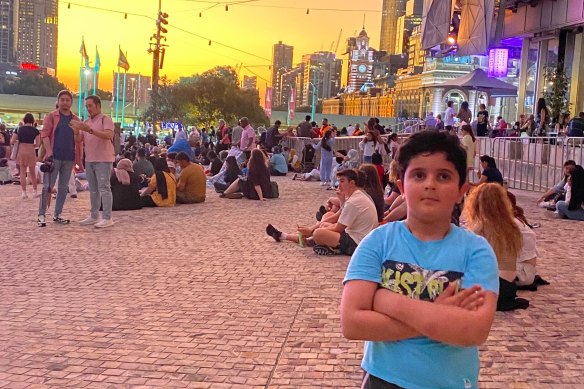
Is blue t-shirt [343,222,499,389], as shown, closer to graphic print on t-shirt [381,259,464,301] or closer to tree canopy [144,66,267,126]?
graphic print on t-shirt [381,259,464,301]

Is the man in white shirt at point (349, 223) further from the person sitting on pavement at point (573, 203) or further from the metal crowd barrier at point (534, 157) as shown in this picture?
the metal crowd barrier at point (534, 157)

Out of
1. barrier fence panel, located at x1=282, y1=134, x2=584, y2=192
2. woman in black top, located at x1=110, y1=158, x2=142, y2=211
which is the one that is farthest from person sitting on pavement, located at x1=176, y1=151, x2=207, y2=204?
barrier fence panel, located at x1=282, y1=134, x2=584, y2=192

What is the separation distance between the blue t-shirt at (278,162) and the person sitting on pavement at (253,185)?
742 centimetres

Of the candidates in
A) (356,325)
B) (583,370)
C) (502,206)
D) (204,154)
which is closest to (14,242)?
(502,206)

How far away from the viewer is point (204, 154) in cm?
2656

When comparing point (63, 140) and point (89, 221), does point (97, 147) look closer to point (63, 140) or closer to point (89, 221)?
point (63, 140)

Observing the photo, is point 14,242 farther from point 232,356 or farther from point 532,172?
point 532,172

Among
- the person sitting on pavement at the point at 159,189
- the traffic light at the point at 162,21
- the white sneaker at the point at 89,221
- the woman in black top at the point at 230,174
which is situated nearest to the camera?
the white sneaker at the point at 89,221

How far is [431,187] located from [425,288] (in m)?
0.31

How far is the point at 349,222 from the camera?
7.80 m

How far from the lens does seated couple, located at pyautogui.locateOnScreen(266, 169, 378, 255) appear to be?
770cm

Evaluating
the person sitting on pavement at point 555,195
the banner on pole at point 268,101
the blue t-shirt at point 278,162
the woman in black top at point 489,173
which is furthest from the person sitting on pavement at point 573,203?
the banner on pole at point 268,101

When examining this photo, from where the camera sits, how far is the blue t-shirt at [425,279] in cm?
194

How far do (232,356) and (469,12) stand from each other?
2512cm
